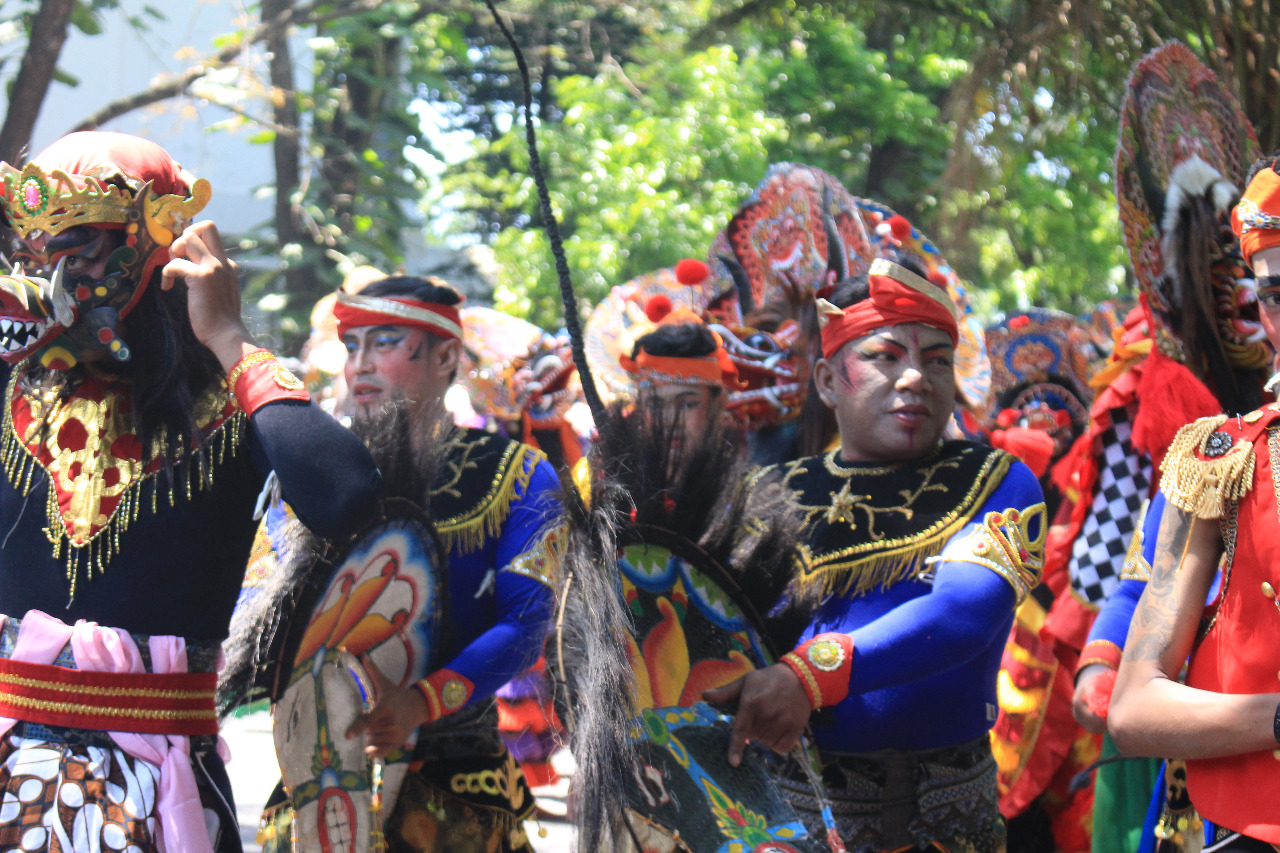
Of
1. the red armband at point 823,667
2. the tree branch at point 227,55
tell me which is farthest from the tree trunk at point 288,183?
the red armband at point 823,667

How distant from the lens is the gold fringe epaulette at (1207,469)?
2.04 metres

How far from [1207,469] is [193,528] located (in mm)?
1710

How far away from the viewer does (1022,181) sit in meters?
12.7

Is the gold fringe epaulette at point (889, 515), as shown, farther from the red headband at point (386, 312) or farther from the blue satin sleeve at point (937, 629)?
the red headband at point (386, 312)

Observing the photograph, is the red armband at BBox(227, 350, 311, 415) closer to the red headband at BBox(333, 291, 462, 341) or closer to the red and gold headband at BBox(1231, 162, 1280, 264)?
the red headband at BBox(333, 291, 462, 341)

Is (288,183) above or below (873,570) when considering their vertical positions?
above

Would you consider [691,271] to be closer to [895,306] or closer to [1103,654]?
[895,306]

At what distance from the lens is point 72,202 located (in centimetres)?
223

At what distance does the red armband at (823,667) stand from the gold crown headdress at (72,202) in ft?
4.47

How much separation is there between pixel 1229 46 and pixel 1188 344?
1671 mm

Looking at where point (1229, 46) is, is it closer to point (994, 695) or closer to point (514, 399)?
point (994, 695)

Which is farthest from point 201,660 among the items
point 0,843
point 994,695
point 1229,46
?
point 1229,46

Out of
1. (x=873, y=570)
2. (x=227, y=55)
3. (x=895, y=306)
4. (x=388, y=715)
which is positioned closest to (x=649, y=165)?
(x=227, y=55)

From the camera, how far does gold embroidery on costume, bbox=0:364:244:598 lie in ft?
7.28
